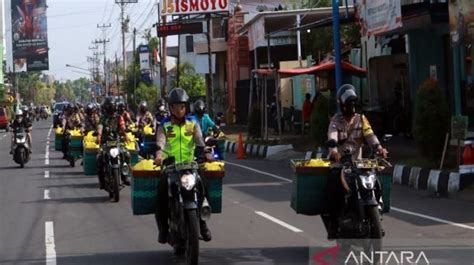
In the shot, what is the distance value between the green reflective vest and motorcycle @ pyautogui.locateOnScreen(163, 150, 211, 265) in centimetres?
30

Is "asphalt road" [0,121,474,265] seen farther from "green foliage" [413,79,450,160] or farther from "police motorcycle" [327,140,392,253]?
"green foliage" [413,79,450,160]

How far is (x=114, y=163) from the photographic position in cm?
1468

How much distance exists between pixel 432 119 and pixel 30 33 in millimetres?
78988

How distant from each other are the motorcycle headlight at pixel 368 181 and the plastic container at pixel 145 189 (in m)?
2.23

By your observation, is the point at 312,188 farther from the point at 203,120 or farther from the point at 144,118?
the point at 144,118

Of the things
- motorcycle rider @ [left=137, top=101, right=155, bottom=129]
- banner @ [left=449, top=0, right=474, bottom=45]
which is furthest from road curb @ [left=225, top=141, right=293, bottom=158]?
banner @ [left=449, top=0, right=474, bottom=45]

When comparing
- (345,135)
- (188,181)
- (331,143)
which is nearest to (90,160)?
(188,181)

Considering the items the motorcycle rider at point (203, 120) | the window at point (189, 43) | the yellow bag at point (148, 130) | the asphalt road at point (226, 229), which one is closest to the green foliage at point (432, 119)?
the asphalt road at point (226, 229)

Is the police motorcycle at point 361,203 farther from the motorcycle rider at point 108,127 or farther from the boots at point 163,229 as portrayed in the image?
the motorcycle rider at point 108,127

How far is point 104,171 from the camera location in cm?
1527

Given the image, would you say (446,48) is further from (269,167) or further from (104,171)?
(104,171)

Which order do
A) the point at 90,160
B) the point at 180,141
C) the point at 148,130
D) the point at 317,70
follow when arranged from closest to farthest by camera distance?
the point at 180,141
the point at 90,160
the point at 148,130
the point at 317,70

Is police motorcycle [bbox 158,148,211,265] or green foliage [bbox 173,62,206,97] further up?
green foliage [bbox 173,62,206,97]

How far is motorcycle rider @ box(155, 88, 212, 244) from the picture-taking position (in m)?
8.86
